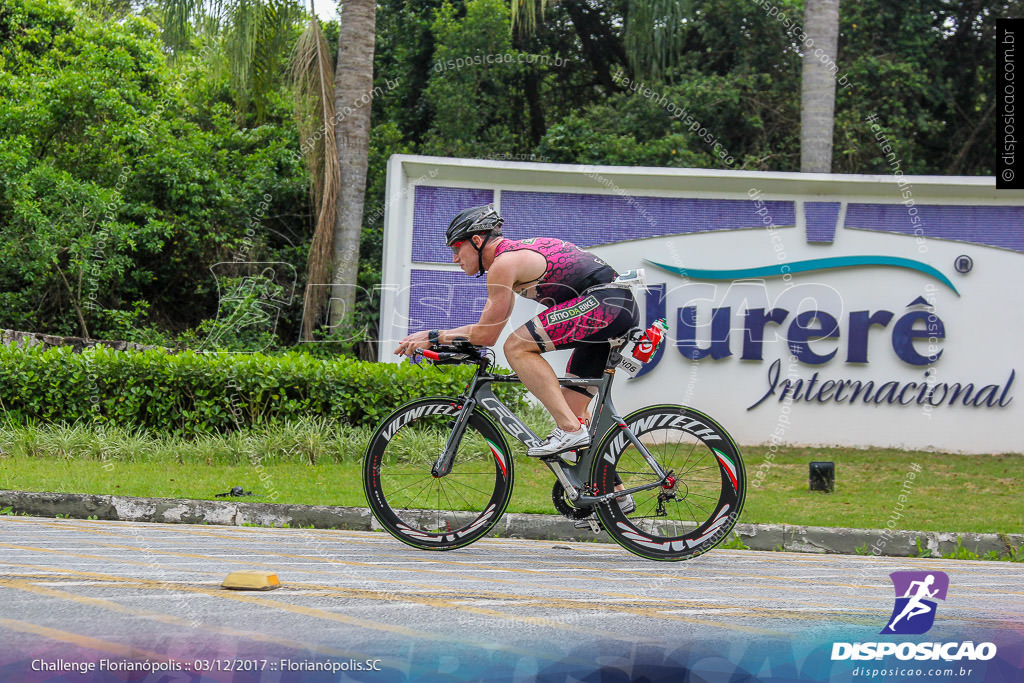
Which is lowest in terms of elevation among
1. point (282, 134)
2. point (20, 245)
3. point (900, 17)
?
point (20, 245)

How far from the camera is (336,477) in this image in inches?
324

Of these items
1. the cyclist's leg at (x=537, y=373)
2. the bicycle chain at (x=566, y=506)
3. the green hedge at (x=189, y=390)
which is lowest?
the green hedge at (x=189, y=390)

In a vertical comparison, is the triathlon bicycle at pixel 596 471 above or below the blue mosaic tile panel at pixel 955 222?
below

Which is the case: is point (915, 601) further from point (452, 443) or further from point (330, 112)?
point (330, 112)

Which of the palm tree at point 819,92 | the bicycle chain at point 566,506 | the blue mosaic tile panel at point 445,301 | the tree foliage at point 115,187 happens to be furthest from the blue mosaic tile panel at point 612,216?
the bicycle chain at point 566,506

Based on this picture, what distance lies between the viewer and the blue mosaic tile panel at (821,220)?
12.1 m

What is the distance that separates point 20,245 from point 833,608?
1341cm

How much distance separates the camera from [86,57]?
15.3m

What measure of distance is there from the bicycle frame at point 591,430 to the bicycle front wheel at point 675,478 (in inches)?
1.4

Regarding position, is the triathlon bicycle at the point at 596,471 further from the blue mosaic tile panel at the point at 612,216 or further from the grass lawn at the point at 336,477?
the blue mosaic tile panel at the point at 612,216

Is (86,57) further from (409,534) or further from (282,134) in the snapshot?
(409,534)

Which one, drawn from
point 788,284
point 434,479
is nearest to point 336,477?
point 434,479

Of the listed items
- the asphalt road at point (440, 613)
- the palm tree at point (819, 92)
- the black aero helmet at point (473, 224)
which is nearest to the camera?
the asphalt road at point (440, 613)

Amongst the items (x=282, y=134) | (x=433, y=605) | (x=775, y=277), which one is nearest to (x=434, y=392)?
(x=775, y=277)
